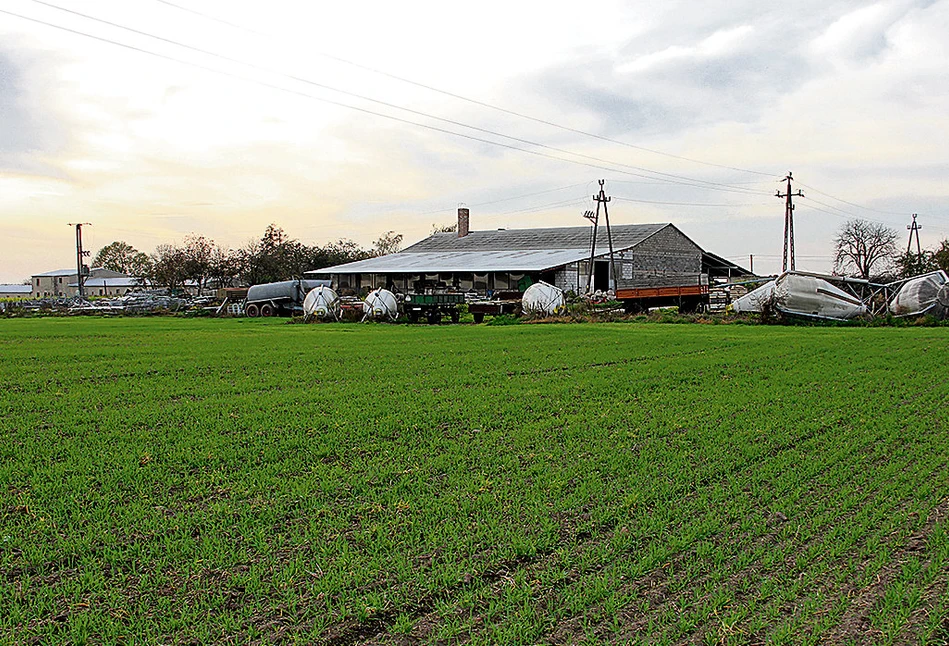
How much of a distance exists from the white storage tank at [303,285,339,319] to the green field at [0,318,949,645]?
24.6 m

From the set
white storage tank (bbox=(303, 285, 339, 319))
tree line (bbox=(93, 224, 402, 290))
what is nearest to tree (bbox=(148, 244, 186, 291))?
tree line (bbox=(93, 224, 402, 290))

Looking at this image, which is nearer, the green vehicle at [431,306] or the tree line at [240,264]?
the green vehicle at [431,306]

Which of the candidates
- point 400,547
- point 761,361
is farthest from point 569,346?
point 400,547

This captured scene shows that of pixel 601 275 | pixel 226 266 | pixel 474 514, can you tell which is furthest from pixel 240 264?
pixel 474 514

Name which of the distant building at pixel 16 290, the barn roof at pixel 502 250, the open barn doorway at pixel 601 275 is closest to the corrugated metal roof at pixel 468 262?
the barn roof at pixel 502 250

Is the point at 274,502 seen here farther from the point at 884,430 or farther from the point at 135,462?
the point at 884,430

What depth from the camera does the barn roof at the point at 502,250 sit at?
46.9m

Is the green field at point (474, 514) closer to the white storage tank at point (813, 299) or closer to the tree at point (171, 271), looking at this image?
the white storage tank at point (813, 299)

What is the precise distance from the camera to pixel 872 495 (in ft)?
18.7

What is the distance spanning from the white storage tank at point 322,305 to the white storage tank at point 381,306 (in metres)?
1.69

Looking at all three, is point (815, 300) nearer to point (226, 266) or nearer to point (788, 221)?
point (788, 221)

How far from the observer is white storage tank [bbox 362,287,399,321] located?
113ft

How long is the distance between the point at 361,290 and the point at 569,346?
34.2m

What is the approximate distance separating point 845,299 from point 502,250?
28.1 metres
